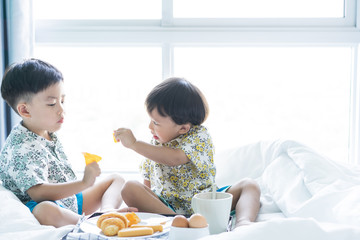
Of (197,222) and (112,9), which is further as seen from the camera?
(112,9)

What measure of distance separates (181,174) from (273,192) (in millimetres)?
339

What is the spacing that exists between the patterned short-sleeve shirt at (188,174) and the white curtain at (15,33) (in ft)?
3.13

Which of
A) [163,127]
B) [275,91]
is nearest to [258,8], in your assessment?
[275,91]

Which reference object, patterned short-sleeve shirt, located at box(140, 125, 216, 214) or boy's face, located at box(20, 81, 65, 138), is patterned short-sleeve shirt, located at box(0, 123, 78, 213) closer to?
boy's face, located at box(20, 81, 65, 138)

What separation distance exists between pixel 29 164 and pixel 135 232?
483 mm

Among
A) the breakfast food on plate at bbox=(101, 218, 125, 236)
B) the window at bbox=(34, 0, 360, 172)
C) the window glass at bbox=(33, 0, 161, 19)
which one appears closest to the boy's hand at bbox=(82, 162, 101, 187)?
the breakfast food on plate at bbox=(101, 218, 125, 236)

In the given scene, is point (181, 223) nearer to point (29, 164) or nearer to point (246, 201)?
point (246, 201)

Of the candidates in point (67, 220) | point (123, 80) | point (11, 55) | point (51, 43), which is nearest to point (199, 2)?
point (123, 80)

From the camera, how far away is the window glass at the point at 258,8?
2.35 m

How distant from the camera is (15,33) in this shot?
210 cm

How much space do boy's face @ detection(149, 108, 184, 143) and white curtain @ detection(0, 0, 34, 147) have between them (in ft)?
2.90

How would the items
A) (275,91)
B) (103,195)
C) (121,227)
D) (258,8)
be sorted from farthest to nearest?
(275,91) → (258,8) → (103,195) → (121,227)

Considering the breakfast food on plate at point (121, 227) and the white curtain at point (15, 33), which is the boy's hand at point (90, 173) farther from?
the white curtain at point (15, 33)

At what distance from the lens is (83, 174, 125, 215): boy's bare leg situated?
1.64 metres
